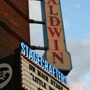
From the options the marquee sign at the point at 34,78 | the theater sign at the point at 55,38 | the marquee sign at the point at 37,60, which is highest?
the theater sign at the point at 55,38

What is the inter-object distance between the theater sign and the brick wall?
2321 mm

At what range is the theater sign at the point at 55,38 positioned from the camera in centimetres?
3819

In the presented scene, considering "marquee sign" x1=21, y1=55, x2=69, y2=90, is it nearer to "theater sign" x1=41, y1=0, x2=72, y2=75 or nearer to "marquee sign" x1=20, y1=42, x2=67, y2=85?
"marquee sign" x1=20, y1=42, x2=67, y2=85

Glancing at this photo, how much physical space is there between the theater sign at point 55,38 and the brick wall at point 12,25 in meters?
2.32

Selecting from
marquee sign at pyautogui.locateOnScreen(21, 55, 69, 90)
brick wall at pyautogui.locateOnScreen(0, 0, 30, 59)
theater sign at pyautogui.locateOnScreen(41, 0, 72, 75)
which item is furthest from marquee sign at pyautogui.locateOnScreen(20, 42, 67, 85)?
theater sign at pyautogui.locateOnScreen(41, 0, 72, 75)

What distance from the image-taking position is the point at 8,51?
33.9 meters

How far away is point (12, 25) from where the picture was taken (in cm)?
3666

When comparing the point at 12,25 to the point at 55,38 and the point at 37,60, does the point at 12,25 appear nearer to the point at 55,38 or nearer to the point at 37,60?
the point at 55,38

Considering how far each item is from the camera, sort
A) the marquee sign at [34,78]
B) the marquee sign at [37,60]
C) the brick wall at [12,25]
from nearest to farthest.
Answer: the marquee sign at [34,78], the marquee sign at [37,60], the brick wall at [12,25]

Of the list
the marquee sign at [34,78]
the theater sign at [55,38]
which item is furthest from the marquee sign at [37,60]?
the theater sign at [55,38]

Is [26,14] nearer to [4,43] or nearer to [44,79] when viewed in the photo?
[4,43]

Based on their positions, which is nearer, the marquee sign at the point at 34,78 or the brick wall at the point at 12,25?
the marquee sign at the point at 34,78

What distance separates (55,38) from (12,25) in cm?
554

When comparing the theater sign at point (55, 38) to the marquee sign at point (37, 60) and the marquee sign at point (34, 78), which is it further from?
the marquee sign at point (34, 78)
